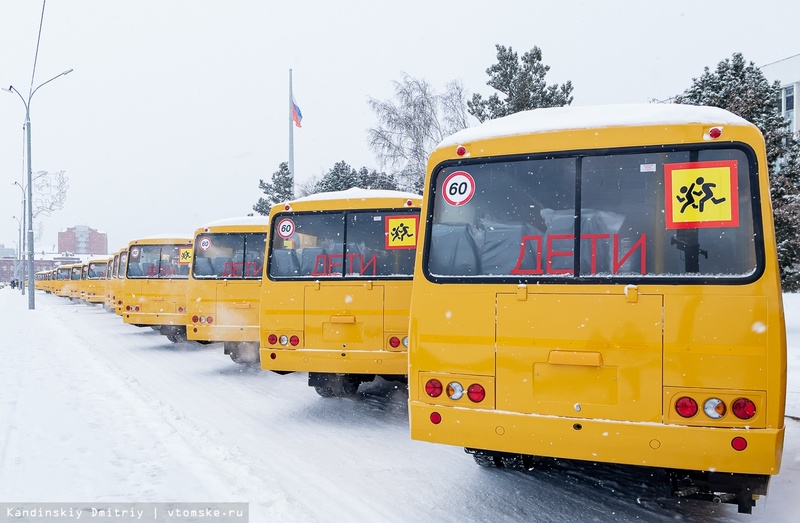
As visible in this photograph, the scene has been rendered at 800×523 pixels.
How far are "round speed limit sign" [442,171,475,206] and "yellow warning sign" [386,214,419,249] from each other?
3.01m

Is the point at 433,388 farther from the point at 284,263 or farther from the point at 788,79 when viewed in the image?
the point at 788,79

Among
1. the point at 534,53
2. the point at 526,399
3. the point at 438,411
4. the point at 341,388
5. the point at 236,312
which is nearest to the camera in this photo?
the point at 526,399

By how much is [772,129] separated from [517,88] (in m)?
11.5

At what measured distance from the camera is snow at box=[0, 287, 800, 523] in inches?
182

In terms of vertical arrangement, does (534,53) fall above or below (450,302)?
above

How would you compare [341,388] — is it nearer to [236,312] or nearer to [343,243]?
[343,243]

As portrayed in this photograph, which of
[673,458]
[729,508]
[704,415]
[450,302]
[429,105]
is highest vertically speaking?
[429,105]

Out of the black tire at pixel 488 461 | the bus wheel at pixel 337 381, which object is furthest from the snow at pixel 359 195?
the black tire at pixel 488 461

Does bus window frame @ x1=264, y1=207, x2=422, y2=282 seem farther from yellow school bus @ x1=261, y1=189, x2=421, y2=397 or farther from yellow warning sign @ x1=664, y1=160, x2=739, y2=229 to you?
yellow warning sign @ x1=664, y1=160, x2=739, y2=229

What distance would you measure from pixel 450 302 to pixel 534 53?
2422 cm

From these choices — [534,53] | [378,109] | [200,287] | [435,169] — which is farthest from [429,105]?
[435,169]

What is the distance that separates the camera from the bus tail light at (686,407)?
377 cm

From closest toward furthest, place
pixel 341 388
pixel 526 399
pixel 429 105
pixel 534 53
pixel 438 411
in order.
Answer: pixel 526 399, pixel 438 411, pixel 341 388, pixel 534 53, pixel 429 105

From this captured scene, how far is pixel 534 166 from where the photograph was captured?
4355mm
